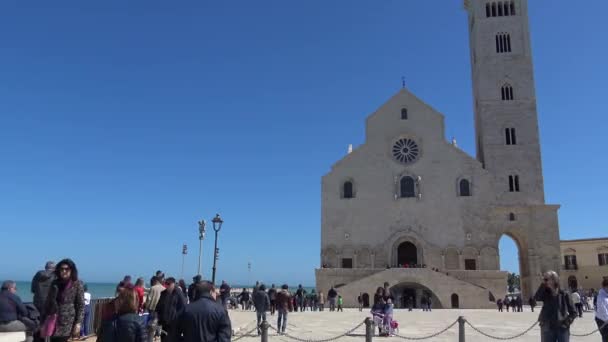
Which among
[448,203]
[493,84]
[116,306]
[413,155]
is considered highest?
[493,84]

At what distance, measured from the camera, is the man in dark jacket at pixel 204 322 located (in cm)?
586

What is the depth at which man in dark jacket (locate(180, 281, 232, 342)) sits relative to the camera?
5859 mm

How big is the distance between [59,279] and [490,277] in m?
37.5

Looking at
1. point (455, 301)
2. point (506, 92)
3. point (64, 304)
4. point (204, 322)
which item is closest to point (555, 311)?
point (204, 322)

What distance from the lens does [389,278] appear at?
38.0 meters

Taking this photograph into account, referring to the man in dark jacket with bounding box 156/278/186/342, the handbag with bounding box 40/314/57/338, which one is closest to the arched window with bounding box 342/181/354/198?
the man in dark jacket with bounding box 156/278/186/342

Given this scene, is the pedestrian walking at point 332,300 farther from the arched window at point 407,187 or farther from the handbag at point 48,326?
the handbag at point 48,326

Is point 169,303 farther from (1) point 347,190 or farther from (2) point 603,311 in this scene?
(1) point 347,190

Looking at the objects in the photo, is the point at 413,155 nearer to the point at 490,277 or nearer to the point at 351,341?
the point at 490,277

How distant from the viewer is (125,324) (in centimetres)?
591

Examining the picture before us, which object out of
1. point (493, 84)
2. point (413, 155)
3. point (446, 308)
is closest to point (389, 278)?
point (446, 308)

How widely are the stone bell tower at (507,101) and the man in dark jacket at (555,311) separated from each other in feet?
117

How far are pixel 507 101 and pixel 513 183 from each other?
753 cm

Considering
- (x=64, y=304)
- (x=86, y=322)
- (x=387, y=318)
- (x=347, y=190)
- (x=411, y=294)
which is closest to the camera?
(x=64, y=304)
